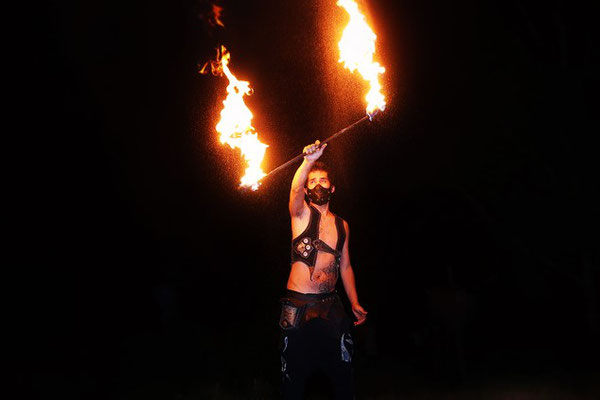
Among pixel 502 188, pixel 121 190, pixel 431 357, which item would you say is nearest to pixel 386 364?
pixel 431 357

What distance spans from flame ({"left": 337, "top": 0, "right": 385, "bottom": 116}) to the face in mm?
711

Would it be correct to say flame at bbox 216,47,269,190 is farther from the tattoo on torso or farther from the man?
the tattoo on torso

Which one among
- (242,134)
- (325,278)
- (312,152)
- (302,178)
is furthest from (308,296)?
(242,134)

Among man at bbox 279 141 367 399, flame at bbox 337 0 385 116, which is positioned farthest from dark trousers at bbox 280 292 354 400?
flame at bbox 337 0 385 116

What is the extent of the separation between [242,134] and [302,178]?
0.98 meters

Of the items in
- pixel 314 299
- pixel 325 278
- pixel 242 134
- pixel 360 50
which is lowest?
pixel 314 299

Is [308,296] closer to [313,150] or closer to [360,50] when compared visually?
[313,150]

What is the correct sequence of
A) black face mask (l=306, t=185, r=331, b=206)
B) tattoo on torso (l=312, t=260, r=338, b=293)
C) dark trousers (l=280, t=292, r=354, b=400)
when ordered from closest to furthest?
dark trousers (l=280, t=292, r=354, b=400) < tattoo on torso (l=312, t=260, r=338, b=293) < black face mask (l=306, t=185, r=331, b=206)

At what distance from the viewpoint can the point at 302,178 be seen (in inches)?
177

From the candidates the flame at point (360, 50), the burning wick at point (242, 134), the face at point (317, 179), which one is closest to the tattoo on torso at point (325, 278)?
the face at point (317, 179)

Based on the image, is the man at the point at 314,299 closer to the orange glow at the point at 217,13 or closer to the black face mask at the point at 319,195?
the black face mask at the point at 319,195

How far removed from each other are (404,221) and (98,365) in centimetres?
491

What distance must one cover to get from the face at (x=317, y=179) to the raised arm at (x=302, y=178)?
A: 186mm

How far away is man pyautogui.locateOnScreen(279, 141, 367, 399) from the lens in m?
4.52
